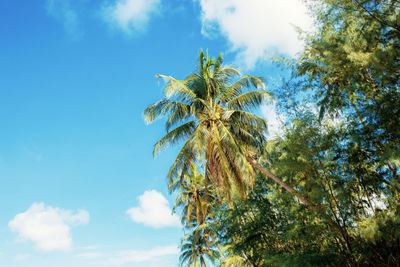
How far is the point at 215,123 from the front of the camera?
9133mm

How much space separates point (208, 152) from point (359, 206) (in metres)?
4.55

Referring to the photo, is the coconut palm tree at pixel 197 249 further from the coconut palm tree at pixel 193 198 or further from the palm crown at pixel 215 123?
the palm crown at pixel 215 123

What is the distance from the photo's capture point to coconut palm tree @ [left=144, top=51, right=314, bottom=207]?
856 centimetres

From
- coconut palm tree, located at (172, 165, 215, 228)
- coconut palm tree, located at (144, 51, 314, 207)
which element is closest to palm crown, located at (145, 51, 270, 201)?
coconut palm tree, located at (144, 51, 314, 207)

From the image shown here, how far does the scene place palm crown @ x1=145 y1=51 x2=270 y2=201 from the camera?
8570 millimetres

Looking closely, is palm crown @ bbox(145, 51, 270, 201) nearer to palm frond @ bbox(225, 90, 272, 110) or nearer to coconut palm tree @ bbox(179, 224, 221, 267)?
palm frond @ bbox(225, 90, 272, 110)

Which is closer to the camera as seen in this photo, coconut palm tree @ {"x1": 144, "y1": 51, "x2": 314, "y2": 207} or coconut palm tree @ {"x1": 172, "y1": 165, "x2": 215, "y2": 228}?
coconut palm tree @ {"x1": 144, "y1": 51, "x2": 314, "y2": 207}

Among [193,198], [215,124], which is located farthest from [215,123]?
[193,198]

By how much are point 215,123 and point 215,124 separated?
9 centimetres

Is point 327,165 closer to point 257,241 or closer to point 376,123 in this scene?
point 376,123

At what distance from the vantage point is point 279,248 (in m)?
11.4

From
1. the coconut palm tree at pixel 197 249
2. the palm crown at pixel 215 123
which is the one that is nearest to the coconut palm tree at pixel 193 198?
the coconut palm tree at pixel 197 249

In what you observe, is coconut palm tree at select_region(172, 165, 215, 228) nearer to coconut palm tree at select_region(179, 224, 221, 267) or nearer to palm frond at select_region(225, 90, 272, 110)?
coconut palm tree at select_region(179, 224, 221, 267)

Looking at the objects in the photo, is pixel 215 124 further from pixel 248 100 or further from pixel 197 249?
pixel 197 249
